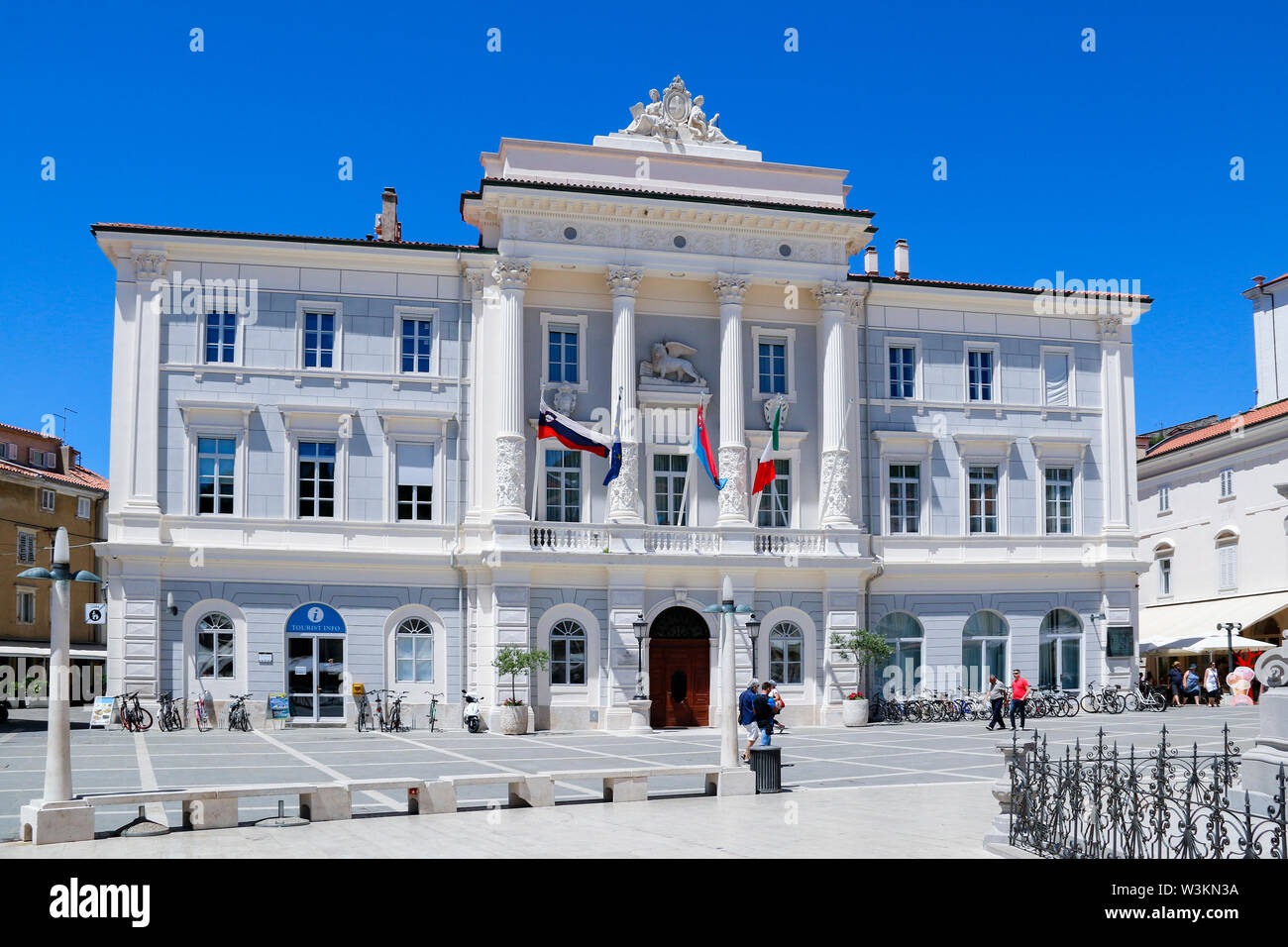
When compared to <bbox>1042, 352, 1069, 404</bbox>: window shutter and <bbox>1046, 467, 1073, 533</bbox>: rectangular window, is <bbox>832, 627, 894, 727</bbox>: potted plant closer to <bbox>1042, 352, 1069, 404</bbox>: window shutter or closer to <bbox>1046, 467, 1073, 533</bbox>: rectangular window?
<bbox>1046, 467, 1073, 533</bbox>: rectangular window

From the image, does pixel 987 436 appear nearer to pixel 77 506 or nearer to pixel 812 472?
pixel 812 472

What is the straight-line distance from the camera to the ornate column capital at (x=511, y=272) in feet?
115

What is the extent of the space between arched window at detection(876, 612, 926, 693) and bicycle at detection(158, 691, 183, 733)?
63.9 feet

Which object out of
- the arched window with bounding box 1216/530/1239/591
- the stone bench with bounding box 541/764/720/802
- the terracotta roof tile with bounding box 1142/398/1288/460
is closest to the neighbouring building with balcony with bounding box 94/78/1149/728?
the arched window with bounding box 1216/530/1239/591

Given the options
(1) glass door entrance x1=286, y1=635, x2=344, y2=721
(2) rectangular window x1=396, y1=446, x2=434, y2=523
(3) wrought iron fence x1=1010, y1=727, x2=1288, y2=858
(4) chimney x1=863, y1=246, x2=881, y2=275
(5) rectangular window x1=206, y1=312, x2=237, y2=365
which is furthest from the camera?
(4) chimney x1=863, y1=246, x2=881, y2=275

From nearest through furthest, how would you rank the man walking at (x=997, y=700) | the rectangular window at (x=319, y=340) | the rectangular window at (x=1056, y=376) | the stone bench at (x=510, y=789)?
1. the stone bench at (x=510, y=789)
2. the man walking at (x=997, y=700)
3. the rectangular window at (x=319, y=340)
4. the rectangular window at (x=1056, y=376)

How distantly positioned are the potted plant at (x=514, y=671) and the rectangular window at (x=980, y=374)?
15.9 meters

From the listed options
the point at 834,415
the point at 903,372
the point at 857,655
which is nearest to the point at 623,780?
the point at 857,655

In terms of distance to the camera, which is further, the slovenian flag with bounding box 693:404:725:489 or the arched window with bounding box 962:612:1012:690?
the arched window with bounding box 962:612:1012:690

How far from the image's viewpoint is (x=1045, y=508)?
39812 mm

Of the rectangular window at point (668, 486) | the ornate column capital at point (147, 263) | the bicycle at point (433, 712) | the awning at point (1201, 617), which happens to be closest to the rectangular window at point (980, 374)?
the rectangular window at point (668, 486)

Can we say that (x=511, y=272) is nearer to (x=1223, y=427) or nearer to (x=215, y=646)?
(x=215, y=646)

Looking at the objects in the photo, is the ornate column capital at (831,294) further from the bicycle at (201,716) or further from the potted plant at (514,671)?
the bicycle at (201,716)

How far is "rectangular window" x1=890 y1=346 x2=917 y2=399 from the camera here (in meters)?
39.2
